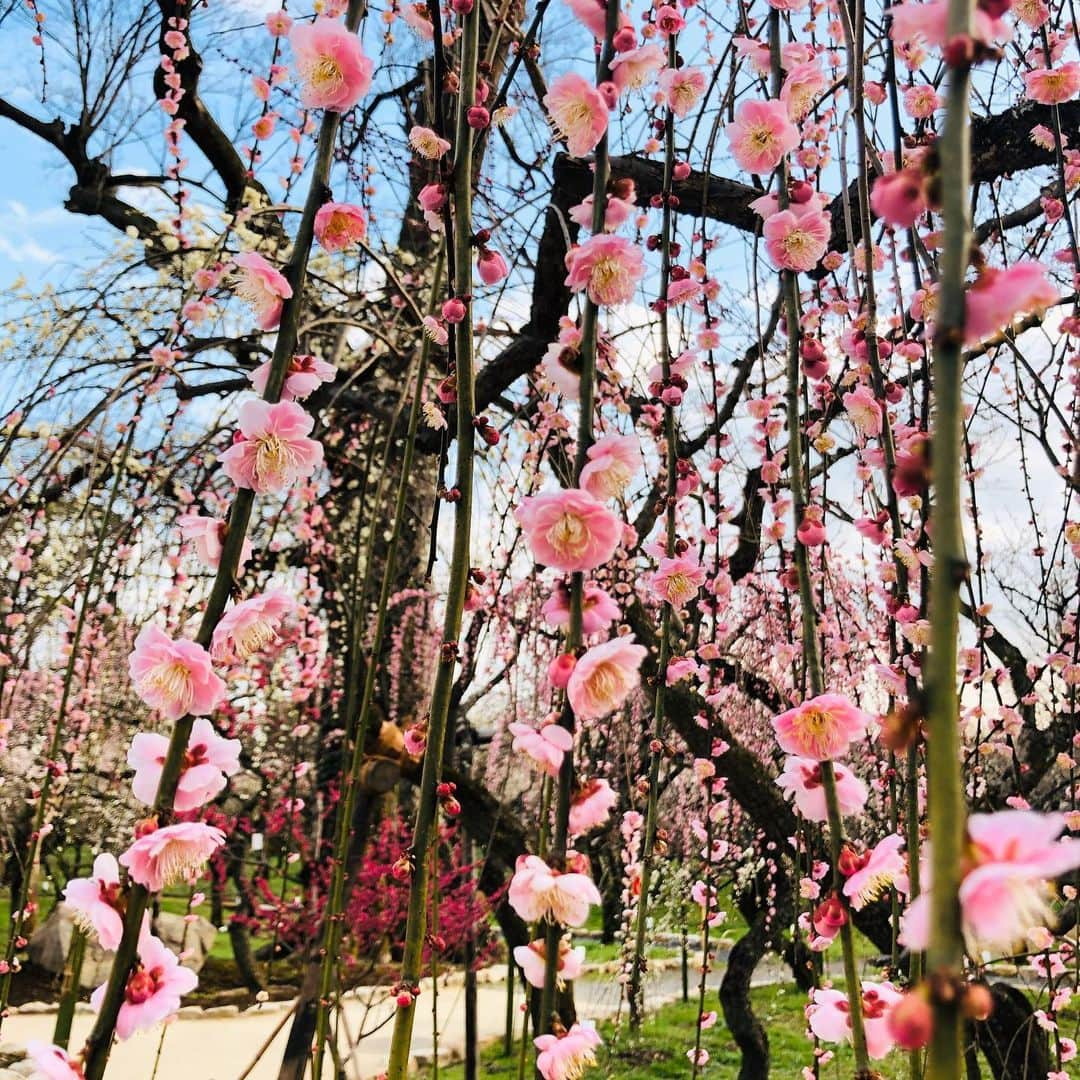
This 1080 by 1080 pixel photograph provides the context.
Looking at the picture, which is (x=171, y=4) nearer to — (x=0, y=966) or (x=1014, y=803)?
(x=0, y=966)

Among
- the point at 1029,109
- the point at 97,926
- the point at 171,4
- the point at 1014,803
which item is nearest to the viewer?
the point at 97,926

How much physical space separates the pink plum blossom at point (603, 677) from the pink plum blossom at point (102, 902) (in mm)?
342

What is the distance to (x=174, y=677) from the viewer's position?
693 mm

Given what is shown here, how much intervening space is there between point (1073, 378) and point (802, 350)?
196 cm

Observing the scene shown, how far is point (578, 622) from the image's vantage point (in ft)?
2.28

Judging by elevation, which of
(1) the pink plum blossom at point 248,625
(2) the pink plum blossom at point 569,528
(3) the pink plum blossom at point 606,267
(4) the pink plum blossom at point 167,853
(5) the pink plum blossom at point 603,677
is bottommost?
(4) the pink plum blossom at point 167,853

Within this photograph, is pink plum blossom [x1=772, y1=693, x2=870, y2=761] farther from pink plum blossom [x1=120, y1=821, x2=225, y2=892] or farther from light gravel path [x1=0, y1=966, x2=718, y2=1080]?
light gravel path [x1=0, y1=966, x2=718, y2=1080]

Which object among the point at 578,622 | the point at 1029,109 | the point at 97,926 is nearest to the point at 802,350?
the point at 578,622

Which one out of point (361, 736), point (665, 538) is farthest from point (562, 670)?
point (361, 736)

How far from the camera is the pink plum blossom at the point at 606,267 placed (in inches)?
32.3

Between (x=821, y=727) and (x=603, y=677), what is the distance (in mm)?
209

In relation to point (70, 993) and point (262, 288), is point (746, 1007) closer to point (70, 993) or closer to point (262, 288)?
point (70, 993)

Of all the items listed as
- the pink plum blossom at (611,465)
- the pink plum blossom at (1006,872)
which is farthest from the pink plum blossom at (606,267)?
the pink plum blossom at (1006,872)

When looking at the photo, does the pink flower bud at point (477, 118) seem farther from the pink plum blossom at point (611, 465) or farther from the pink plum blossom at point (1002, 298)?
the pink plum blossom at point (1002, 298)
